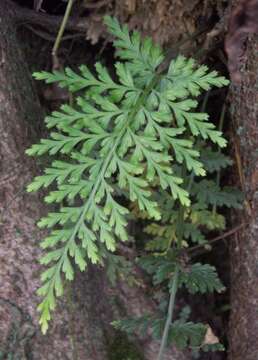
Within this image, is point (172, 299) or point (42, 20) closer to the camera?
point (172, 299)

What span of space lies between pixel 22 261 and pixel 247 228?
895 mm

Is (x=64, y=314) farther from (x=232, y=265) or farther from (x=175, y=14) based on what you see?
(x=175, y=14)

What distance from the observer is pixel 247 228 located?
2170 millimetres

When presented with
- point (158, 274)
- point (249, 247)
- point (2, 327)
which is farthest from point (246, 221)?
point (2, 327)

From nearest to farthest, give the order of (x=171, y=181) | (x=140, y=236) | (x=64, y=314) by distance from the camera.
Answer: (x=171, y=181), (x=64, y=314), (x=140, y=236)

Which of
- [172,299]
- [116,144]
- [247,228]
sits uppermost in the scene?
[116,144]

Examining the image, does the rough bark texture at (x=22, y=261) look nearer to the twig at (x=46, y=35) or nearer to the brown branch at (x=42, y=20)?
the brown branch at (x=42, y=20)

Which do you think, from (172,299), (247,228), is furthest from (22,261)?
(247,228)

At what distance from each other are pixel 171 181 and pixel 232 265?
0.69 m

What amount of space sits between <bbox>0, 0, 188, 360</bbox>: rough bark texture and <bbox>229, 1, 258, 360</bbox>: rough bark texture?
486mm

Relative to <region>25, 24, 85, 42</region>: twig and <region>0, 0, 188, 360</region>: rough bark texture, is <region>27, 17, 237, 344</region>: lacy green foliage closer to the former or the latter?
<region>0, 0, 188, 360</region>: rough bark texture

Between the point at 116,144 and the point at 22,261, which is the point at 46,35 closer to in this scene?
the point at 116,144

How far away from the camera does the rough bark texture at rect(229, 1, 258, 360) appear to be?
1.99 m

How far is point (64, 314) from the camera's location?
2100mm
